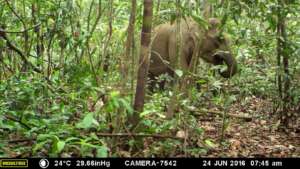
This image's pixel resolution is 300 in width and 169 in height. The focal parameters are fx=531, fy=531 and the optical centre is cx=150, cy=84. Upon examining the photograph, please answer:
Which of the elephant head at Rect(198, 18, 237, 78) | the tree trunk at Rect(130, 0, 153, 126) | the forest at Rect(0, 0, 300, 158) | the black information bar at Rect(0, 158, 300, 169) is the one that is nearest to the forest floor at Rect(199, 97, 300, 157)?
the forest at Rect(0, 0, 300, 158)

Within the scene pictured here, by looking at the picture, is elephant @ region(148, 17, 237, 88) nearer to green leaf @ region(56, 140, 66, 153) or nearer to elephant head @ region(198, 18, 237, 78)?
elephant head @ region(198, 18, 237, 78)

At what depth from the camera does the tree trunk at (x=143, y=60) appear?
4793 millimetres

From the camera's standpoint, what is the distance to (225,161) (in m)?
4.67

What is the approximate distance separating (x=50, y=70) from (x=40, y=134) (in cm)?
169

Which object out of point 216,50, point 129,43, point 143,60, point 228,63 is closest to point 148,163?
point 143,60

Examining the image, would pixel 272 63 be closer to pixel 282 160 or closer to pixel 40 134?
pixel 282 160

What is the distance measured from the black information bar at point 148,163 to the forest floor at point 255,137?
19.9 inches

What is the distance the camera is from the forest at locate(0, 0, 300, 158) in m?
4.85

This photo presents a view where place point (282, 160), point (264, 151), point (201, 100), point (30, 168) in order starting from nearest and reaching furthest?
point (30, 168) < point (282, 160) < point (264, 151) < point (201, 100)

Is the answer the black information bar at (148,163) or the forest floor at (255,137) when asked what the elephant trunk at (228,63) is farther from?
the black information bar at (148,163)

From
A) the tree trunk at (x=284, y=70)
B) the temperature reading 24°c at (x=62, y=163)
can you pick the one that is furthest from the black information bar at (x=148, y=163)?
the tree trunk at (x=284, y=70)

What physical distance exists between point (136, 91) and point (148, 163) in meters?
0.70

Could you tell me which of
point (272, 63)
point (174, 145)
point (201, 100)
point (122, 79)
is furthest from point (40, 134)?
point (272, 63)

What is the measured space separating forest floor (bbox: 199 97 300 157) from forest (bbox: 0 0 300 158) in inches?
0.5
